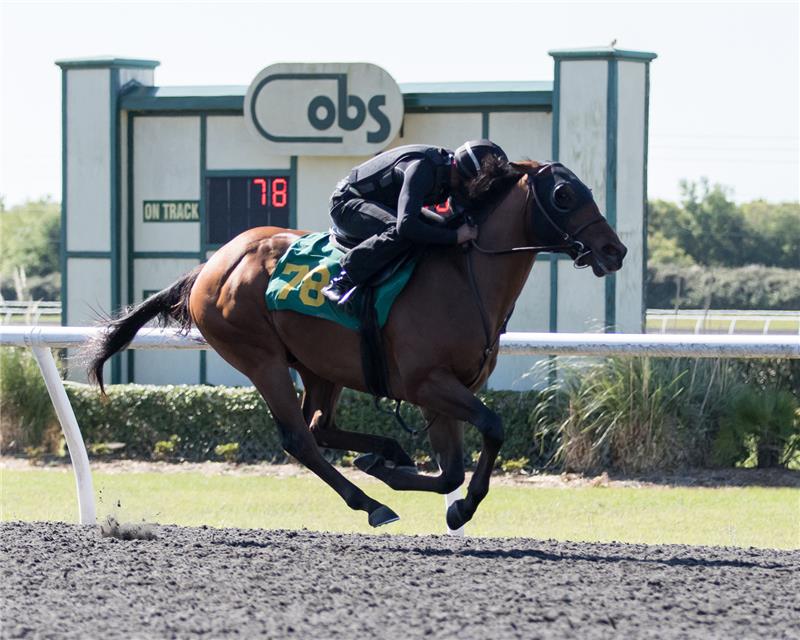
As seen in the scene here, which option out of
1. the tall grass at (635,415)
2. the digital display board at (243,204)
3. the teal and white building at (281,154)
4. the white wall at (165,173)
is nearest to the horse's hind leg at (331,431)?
the tall grass at (635,415)

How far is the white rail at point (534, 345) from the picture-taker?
17.7 ft

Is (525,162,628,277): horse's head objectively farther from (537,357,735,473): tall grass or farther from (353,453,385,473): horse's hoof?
(537,357,735,473): tall grass

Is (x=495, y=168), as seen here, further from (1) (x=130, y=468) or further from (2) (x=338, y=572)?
(1) (x=130, y=468)

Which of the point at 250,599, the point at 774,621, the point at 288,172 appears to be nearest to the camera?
the point at 774,621

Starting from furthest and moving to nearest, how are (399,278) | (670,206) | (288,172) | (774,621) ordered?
(670,206) < (288,172) < (399,278) < (774,621)

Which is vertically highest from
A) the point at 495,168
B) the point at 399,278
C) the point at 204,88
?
the point at 204,88

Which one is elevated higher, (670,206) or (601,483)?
(670,206)

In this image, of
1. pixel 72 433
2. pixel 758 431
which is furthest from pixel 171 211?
pixel 72 433

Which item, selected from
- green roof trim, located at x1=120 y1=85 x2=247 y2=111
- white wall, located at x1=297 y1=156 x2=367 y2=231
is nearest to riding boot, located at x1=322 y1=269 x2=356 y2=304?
white wall, located at x1=297 y1=156 x2=367 y2=231

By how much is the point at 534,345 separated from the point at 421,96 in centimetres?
679

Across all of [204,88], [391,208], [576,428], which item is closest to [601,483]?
[576,428]

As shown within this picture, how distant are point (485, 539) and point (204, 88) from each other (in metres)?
8.72

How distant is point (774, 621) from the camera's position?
3.83 metres

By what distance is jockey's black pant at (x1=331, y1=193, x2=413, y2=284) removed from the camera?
17.0 feet
